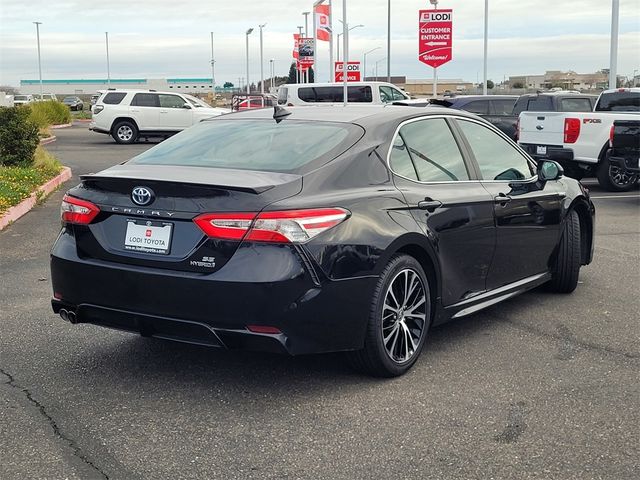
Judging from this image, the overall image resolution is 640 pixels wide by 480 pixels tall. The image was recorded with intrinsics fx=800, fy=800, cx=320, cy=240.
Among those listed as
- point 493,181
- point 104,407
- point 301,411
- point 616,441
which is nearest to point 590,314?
point 493,181

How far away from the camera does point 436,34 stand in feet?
96.3

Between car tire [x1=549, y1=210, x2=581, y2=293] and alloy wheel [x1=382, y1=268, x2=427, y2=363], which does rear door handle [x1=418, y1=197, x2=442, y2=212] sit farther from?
car tire [x1=549, y1=210, x2=581, y2=293]

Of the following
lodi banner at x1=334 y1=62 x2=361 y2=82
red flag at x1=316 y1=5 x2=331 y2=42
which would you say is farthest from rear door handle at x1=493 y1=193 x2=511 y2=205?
lodi banner at x1=334 y1=62 x2=361 y2=82

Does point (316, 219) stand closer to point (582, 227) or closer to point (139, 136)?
point (582, 227)

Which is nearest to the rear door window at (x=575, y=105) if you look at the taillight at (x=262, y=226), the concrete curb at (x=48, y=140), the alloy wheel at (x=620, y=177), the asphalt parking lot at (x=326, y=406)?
the alloy wheel at (x=620, y=177)

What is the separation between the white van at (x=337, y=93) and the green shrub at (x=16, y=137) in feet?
45.9

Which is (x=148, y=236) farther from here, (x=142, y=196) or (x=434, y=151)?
(x=434, y=151)

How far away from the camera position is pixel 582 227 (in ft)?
22.2

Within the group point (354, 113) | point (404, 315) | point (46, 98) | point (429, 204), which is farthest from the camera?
point (46, 98)

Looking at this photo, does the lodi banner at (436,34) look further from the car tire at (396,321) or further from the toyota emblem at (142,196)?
the toyota emblem at (142,196)

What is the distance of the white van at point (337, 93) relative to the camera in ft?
91.1

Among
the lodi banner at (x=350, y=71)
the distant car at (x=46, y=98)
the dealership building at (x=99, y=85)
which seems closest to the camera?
the lodi banner at (x=350, y=71)

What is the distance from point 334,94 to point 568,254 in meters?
22.8

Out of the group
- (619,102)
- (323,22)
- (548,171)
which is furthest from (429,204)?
(323,22)
